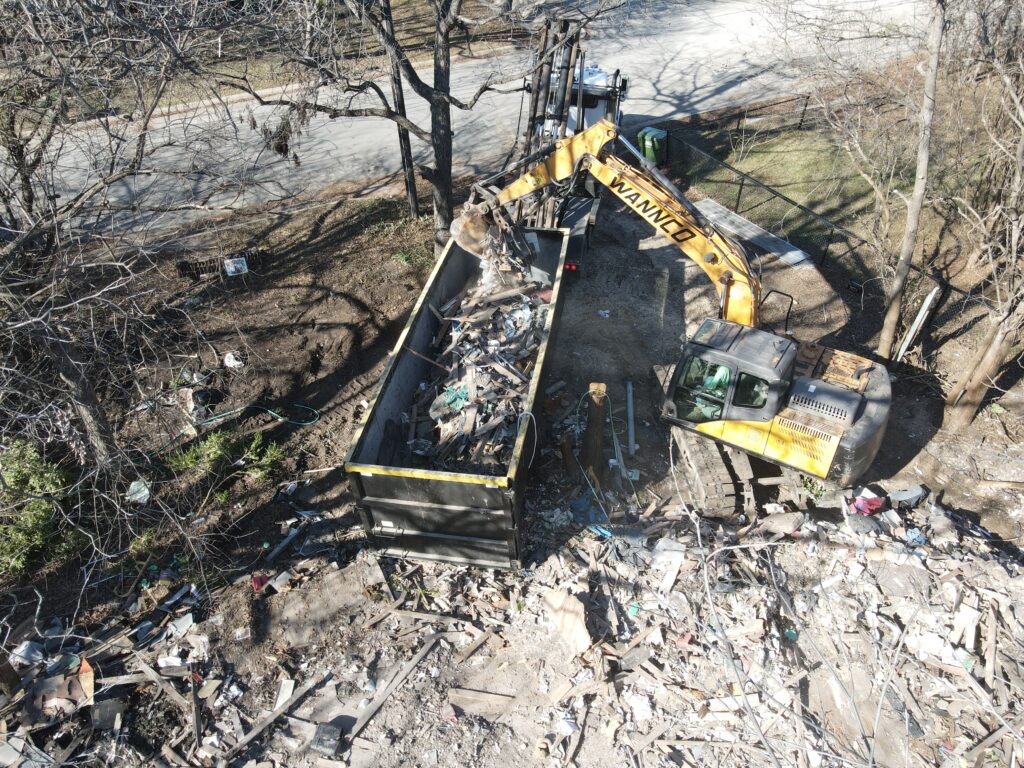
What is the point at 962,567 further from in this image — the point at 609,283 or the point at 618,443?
the point at 609,283

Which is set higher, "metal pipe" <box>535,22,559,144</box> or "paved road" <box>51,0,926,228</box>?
"metal pipe" <box>535,22,559,144</box>

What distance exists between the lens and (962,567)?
7.63 meters

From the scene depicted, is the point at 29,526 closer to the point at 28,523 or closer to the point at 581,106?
the point at 28,523

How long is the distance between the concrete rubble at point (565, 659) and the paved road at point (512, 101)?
27.3 ft

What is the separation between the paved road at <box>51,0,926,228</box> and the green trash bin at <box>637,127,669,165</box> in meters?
2.04

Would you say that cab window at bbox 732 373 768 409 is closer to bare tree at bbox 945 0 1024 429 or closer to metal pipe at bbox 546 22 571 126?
bare tree at bbox 945 0 1024 429

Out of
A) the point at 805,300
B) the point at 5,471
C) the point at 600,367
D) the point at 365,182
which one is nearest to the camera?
the point at 5,471

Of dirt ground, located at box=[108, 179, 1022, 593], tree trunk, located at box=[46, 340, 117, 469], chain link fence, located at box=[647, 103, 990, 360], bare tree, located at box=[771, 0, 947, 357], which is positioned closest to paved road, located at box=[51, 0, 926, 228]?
bare tree, located at box=[771, 0, 947, 357]

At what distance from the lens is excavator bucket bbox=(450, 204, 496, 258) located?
10.1 meters

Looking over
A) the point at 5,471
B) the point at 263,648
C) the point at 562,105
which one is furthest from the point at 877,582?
the point at 5,471

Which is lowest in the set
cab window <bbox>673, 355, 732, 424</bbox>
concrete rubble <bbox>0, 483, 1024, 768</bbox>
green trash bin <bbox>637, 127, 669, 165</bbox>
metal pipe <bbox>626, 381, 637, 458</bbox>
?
concrete rubble <bbox>0, 483, 1024, 768</bbox>

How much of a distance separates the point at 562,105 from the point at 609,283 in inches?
136

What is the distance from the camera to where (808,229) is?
14477 mm

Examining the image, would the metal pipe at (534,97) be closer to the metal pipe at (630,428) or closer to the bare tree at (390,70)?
the bare tree at (390,70)
